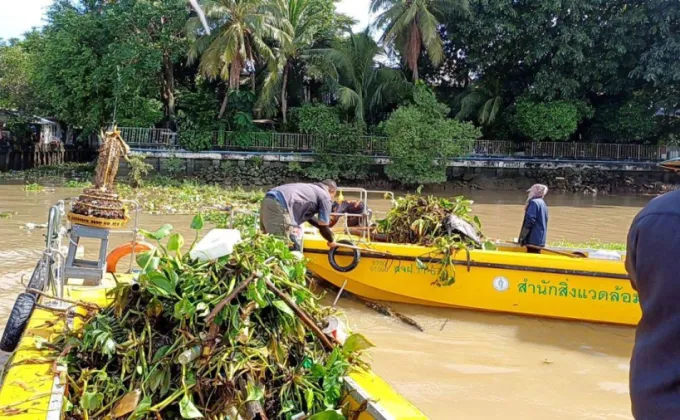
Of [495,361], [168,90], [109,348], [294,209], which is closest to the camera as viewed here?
[109,348]

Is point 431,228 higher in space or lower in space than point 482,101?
lower

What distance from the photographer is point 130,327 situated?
3254 mm

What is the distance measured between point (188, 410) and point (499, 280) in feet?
17.3

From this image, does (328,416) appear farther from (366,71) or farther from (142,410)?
(366,71)

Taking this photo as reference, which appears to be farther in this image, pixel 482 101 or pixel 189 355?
pixel 482 101

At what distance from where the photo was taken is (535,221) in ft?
25.9

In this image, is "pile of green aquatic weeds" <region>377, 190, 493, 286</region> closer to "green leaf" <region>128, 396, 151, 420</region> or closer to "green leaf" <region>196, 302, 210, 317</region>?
"green leaf" <region>196, 302, 210, 317</region>

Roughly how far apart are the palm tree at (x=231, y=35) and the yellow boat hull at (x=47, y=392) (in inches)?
863

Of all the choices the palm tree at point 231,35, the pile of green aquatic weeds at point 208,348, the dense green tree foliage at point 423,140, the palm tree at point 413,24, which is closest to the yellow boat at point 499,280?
the pile of green aquatic weeds at point 208,348

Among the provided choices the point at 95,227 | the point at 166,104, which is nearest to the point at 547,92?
the point at 166,104

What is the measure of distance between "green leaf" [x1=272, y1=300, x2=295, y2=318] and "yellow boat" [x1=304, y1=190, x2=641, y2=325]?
142 inches

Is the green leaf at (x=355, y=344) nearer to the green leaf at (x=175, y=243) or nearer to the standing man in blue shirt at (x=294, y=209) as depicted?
the green leaf at (x=175, y=243)

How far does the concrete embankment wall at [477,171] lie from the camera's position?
25.9 meters

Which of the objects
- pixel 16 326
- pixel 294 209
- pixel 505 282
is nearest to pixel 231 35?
pixel 294 209
